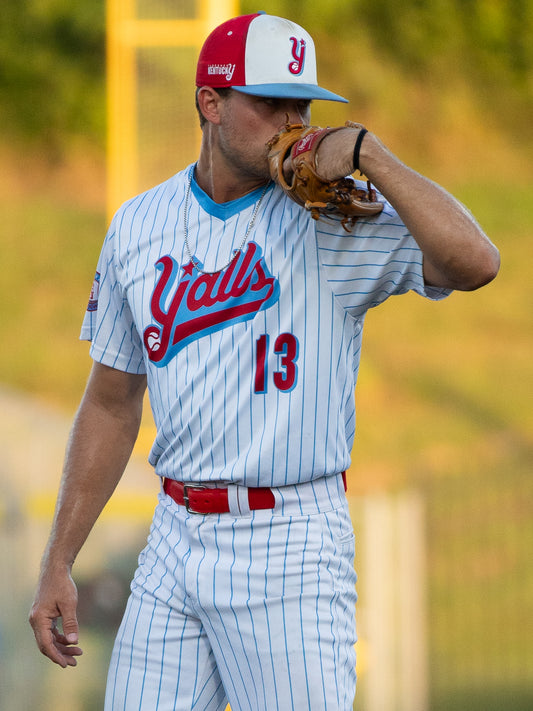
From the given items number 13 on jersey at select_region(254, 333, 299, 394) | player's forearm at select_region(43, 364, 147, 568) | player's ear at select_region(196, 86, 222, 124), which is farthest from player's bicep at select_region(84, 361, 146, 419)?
player's ear at select_region(196, 86, 222, 124)

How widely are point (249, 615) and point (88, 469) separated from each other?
0.56 m

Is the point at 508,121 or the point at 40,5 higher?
the point at 40,5

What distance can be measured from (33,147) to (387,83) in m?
5.16

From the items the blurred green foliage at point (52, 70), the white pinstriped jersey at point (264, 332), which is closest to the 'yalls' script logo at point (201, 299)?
the white pinstriped jersey at point (264, 332)

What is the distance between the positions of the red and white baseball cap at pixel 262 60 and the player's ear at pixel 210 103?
14mm

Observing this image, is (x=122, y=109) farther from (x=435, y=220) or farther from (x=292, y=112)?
(x=435, y=220)

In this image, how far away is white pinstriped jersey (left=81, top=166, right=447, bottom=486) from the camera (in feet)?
6.91

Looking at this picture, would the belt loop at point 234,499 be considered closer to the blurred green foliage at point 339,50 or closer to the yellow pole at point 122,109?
the yellow pole at point 122,109

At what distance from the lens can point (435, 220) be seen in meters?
1.87

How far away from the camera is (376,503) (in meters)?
5.34

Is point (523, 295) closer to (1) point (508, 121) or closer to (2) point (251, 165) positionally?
(1) point (508, 121)

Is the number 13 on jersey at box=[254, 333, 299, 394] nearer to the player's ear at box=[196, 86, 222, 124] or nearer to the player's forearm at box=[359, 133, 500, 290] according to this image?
the player's forearm at box=[359, 133, 500, 290]

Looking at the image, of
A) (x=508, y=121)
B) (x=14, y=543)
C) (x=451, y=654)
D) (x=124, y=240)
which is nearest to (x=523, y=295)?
(x=508, y=121)

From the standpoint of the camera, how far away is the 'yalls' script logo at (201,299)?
216 centimetres
